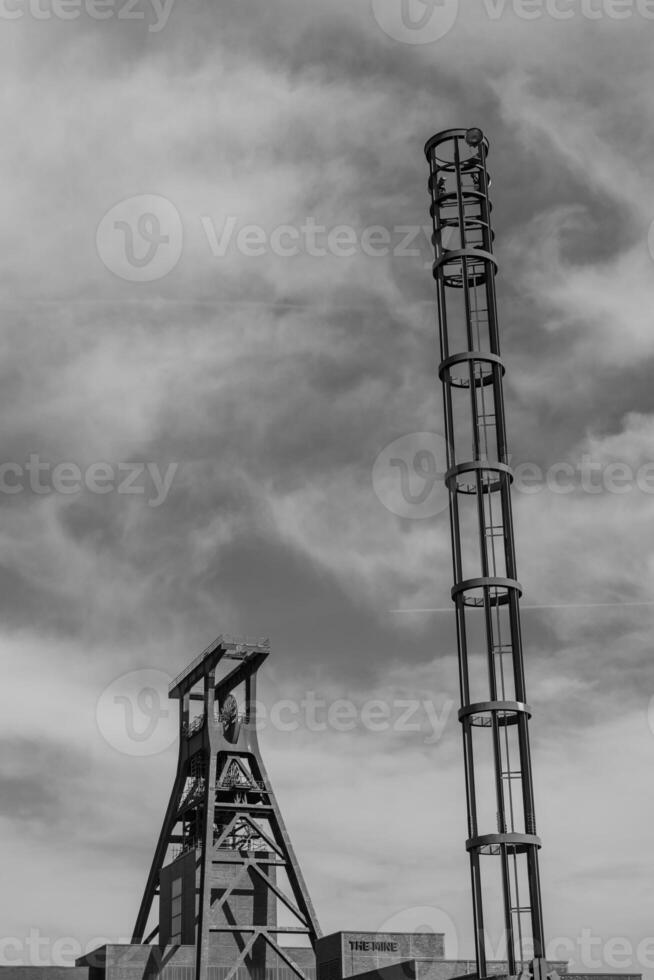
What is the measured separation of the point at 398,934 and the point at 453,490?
29.2m

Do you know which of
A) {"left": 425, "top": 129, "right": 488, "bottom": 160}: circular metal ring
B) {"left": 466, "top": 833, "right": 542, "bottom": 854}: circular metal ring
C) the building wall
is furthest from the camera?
the building wall

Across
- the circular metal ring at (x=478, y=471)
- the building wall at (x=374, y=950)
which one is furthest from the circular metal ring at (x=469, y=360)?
the building wall at (x=374, y=950)

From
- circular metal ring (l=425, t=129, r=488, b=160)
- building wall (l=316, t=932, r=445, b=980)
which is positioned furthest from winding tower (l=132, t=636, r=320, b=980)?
circular metal ring (l=425, t=129, r=488, b=160)

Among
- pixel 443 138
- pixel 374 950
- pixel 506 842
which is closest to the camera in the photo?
pixel 506 842

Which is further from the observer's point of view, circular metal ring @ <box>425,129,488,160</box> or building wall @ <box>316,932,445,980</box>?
building wall @ <box>316,932,445,980</box>

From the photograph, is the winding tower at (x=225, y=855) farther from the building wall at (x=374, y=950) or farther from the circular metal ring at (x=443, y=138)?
the circular metal ring at (x=443, y=138)

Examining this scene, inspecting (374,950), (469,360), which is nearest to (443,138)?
(469,360)

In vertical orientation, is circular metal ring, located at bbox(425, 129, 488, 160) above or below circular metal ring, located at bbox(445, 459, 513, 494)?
above

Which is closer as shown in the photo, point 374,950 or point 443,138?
point 443,138

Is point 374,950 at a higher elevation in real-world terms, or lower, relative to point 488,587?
lower

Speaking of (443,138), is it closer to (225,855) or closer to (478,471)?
(478,471)

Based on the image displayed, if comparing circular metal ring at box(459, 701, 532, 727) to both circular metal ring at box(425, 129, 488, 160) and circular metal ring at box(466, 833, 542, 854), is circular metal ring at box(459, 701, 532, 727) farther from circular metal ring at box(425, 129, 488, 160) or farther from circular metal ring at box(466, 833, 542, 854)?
circular metal ring at box(425, 129, 488, 160)

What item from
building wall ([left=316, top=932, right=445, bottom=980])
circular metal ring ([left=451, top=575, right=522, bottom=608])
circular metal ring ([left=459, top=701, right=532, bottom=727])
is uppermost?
circular metal ring ([left=451, top=575, right=522, bottom=608])

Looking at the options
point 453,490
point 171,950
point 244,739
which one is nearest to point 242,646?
point 244,739
